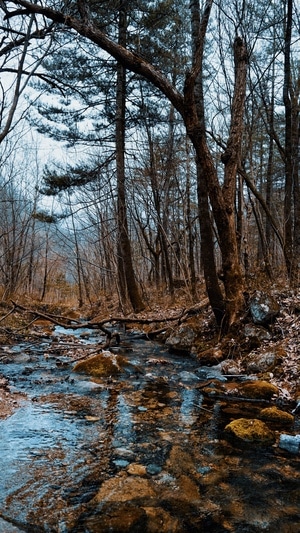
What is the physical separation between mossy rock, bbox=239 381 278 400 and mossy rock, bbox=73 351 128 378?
2376 millimetres

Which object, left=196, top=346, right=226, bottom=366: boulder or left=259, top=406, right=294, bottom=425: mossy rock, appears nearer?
left=259, top=406, right=294, bottom=425: mossy rock

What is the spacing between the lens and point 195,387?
6.05 m

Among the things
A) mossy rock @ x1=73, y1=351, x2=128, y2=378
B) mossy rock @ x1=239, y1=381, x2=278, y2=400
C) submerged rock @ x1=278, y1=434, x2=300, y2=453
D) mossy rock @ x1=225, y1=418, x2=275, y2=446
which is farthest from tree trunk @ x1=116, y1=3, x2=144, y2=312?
submerged rock @ x1=278, y1=434, x2=300, y2=453

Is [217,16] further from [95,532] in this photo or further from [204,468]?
[95,532]

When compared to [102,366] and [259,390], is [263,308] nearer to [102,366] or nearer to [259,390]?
[259,390]

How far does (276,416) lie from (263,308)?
2.90 meters

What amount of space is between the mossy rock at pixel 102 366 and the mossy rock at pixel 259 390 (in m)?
2.38

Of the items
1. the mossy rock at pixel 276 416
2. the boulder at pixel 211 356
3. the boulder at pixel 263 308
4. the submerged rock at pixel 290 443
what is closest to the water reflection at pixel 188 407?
the mossy rock at pixel 276 416

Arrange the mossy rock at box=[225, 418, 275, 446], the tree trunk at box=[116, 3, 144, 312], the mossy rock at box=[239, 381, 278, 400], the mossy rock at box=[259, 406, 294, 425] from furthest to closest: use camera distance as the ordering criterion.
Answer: the tree trunk at box=[116, 3, 144, 312] < the mossy rock at box=[239, 381, 278, 400] < the mossy rock at box=[259, 406, 294, 425] < the mossy rock at box=[225, 418, 275, 446]

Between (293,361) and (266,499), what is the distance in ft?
10.3

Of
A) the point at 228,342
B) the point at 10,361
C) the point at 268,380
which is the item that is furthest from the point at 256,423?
the point at 10,361

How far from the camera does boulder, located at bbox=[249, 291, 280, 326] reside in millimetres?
7219

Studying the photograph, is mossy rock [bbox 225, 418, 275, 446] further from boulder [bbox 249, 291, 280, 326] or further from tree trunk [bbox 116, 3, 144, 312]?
tree trunk [bbox 116, 3, 144, 312]

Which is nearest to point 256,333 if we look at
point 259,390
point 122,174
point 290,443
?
point 259,390
